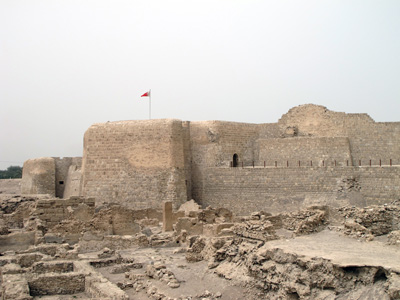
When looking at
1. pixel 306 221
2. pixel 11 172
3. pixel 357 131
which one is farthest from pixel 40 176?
pixel 11 172

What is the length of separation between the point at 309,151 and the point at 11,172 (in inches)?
2330

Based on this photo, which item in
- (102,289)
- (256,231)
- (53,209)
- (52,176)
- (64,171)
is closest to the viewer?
(102,289)

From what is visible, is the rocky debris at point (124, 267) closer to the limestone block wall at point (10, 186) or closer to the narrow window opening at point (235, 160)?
the narrow window opening at point (235, 160)

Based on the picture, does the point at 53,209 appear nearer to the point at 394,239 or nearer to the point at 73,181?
the point at 394,239

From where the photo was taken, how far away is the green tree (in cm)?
6781

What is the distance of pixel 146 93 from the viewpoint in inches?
1083

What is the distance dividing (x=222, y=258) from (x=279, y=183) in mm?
10734

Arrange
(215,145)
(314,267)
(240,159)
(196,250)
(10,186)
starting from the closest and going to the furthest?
(314,267) < (196,250) < (215,145) < (240,159) < (10,186)

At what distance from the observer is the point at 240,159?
25.9 m

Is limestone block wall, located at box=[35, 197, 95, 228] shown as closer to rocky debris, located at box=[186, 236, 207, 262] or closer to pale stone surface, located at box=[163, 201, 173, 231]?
pale stone surface, located at box=[163, 201, 173, 231]

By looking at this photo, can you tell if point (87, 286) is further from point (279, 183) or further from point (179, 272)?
point (279, 183)

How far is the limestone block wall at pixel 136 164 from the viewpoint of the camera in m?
24.0

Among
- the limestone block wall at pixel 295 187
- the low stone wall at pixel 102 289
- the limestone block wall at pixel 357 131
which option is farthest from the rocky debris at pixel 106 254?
the limestone block wall at pixel 357 131

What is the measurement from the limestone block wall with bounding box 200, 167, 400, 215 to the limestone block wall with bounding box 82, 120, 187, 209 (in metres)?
1.80
